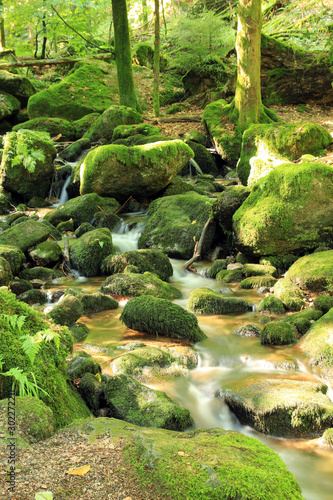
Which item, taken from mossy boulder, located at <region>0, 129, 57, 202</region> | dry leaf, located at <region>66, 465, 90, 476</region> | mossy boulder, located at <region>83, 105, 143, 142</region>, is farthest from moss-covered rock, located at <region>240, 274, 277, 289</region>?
mossy boulder, located at <region>83, 105, 143, 142</region>

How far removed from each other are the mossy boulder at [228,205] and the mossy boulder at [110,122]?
8107 mm

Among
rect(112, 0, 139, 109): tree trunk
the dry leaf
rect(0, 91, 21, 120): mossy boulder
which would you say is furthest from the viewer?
rect(0, 91, 21, 120): mossy boulder

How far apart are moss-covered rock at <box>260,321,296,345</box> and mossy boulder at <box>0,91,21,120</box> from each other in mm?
16807

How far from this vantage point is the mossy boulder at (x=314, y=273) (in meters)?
6.18

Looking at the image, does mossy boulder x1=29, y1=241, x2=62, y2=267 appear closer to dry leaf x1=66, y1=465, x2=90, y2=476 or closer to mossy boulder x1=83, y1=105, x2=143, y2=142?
dry leaf x1=66, y1=465, x2=90, y2=476

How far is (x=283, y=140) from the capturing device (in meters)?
11.0

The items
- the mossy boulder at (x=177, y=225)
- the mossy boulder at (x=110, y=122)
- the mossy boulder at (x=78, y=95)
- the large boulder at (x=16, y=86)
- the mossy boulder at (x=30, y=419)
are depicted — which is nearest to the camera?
the mossy boulder at (x=30, y=419)

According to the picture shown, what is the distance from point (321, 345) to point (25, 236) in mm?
6128

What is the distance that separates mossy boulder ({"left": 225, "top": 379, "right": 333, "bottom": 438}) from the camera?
3.47 metres

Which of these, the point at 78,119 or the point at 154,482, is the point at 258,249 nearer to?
the point at 154,482

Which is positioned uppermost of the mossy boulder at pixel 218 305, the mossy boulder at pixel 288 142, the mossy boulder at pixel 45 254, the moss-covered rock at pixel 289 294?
the mossy boulder at pixel 288 142

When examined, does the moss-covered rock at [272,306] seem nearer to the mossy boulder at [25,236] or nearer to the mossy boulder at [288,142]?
the mossy boulder at [25,236]

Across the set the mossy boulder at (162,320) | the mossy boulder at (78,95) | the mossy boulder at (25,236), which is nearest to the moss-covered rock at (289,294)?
the mossy boulder at (162,320)

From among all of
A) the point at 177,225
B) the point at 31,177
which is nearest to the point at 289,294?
the point at 177,225
